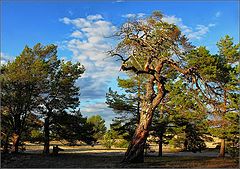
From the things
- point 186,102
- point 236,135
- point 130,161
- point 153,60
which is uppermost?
point 153,60

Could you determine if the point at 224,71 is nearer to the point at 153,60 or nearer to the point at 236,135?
the point at 236,135

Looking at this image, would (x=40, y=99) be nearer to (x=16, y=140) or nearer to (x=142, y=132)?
(x=16, y=140)

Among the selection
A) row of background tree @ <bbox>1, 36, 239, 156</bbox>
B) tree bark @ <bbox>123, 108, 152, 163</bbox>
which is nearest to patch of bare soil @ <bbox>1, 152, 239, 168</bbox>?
tree bark @ <bbox>123, 108, 152, 163</bbox>

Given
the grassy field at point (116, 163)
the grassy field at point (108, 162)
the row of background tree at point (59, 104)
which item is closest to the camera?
the grassy field at point (116, 163)

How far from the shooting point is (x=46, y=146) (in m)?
38.7

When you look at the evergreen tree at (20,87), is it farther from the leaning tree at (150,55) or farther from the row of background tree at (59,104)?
the leaning tree at (150,55)

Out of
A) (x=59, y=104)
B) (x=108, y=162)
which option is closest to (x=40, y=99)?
(x=59, y=104)

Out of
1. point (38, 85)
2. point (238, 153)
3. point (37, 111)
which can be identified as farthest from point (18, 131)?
point (238, 153)

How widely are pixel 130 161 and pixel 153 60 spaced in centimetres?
711

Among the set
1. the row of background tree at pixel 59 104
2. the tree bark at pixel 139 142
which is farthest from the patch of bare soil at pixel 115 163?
the row of background tree at pixel 59 104

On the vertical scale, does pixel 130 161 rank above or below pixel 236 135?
below

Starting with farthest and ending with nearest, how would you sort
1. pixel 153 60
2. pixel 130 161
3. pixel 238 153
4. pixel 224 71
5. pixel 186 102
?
pixel 224 71 → pixel 186 102 → pixel 153 60 → pixel 130 161 → pixel 238 153

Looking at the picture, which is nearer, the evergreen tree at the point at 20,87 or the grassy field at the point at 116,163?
the grassy field at the point at 116,163

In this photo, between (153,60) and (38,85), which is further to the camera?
(38,85)
